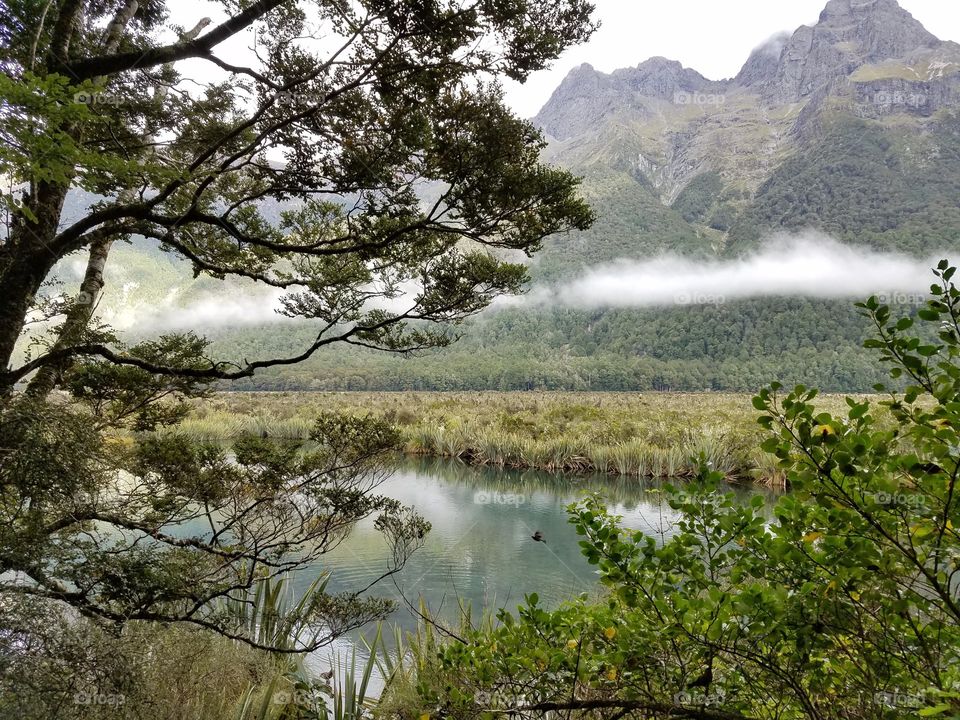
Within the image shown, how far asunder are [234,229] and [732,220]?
12875 centimetres

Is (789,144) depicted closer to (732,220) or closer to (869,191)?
(732,220)

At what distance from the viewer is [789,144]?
13075cm

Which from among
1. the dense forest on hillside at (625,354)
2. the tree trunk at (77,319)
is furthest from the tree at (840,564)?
the dense forest on hillside at (625,354)

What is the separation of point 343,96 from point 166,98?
78.9 inches

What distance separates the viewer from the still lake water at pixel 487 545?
6.53 meters

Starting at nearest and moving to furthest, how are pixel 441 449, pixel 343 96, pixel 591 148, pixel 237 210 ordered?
pixel 343 96 < pixel 237 210 < pixel 441 449 < pixel 591 148

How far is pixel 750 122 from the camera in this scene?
157 meters

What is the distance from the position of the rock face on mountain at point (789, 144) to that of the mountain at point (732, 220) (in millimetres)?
530

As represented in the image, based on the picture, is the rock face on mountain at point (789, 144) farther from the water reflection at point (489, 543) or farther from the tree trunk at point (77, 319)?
the tree trunk at point (77, 319)

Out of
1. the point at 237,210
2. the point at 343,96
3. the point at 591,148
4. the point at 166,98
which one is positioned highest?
the point at 591,148

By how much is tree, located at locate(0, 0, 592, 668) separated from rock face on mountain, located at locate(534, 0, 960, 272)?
64378 mm

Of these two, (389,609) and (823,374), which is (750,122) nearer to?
(823,374)

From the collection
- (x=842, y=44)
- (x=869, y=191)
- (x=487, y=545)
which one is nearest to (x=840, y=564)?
(x=487, y=545)

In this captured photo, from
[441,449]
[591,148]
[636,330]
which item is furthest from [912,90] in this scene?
[441,449]
